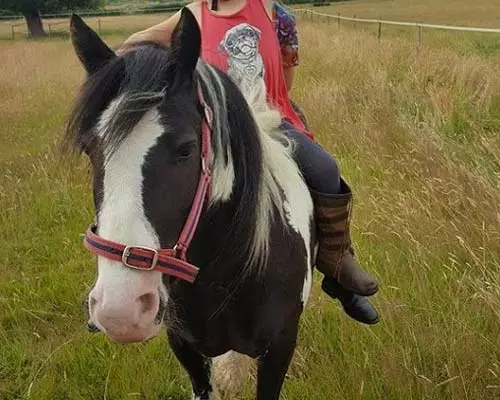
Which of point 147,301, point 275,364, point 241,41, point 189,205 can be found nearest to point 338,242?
point 275,364

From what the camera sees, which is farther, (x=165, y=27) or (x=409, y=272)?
(x=409, y=272)

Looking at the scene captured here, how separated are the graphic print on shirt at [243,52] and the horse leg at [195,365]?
1.03 meters

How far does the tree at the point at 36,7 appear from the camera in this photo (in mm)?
37219

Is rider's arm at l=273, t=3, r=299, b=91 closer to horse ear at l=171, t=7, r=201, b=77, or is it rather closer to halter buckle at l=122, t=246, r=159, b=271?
horse ear at l=171, t=7, r=201, b=77

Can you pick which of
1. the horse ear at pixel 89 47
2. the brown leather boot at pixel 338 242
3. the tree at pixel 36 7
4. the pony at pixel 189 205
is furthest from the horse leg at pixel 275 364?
the tree at pixel 36 7

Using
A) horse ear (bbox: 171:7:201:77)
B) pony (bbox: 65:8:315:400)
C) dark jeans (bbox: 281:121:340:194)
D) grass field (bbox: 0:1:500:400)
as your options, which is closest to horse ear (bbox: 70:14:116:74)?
pony (bbox: 65:8:315:400)

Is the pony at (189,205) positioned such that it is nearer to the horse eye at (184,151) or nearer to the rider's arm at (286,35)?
the horse eye at (184,151)

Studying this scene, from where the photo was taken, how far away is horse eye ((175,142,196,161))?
1.48m

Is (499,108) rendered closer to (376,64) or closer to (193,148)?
(376,64)

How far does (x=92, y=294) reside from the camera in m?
1.37

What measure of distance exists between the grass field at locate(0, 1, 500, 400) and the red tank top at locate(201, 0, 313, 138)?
0.70 metres

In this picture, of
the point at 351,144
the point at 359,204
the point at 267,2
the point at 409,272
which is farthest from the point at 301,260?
the point at 351,144

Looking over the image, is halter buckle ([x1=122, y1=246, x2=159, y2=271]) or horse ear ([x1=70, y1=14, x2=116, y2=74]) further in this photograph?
horse ear ([x1=70, y1=14, x2=116, y2=74])

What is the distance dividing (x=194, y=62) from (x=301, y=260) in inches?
34.7
